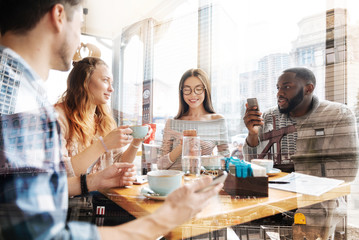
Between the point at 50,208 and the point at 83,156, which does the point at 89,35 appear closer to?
the point at 83,156

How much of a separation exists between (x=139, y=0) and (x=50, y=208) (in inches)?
A: 29.5

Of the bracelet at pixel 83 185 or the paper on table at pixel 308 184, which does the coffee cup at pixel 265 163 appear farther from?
the bracelet at pixel 83 185

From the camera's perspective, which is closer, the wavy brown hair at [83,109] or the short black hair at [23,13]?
the short black hair at [23,13]

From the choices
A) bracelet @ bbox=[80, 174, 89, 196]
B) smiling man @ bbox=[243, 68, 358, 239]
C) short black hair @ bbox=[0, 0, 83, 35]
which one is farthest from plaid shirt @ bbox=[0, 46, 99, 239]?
smiling man @ bbox=[243, 68, 358, 239]

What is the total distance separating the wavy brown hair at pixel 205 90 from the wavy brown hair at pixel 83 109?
276 millimetres

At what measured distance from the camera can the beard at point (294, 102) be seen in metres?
0.91

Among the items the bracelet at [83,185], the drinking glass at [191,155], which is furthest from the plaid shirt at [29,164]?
the drinking glass at [191,155]

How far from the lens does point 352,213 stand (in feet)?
2.95

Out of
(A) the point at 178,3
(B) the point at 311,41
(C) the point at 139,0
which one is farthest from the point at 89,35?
(B) the point at 311,41

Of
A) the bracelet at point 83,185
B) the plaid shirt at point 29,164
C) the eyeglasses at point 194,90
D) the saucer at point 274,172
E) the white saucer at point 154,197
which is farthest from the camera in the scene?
the eyeglasses at point 194,90

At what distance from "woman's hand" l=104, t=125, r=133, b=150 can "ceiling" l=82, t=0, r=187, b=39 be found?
0.33 metres

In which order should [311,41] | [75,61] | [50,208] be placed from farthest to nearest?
[311,41] < [75,61] < [50,208]

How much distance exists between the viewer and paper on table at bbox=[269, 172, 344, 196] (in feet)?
2.82

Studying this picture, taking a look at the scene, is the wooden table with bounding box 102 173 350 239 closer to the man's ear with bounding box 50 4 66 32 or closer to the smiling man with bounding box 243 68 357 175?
the smiling man with bounding box 243 68 357 175
